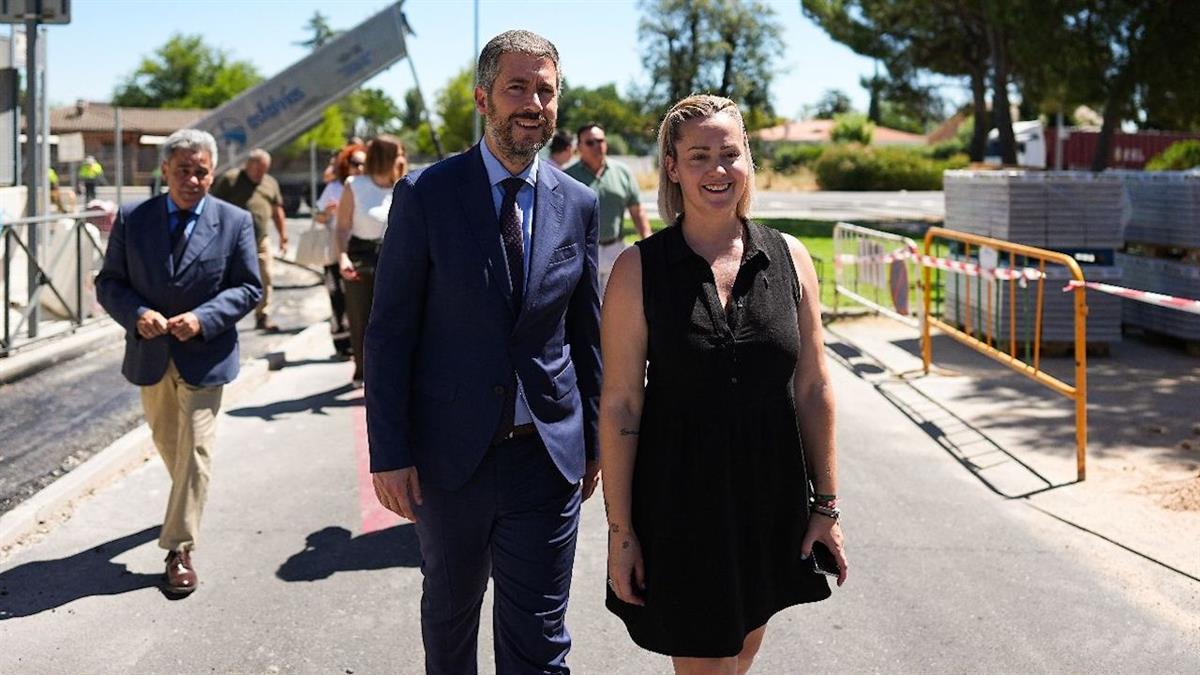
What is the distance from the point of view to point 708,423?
3053 mm

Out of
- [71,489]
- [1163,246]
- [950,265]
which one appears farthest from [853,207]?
[71,489]

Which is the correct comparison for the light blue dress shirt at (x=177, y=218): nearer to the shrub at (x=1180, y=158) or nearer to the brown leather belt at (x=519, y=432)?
the brown leather belt at (x=519, y=432)

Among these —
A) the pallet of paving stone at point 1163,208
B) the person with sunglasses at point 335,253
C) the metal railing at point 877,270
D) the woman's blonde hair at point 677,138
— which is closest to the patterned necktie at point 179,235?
the woman's blonde hair at point 677,138

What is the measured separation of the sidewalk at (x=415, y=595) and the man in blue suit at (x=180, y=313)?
0.44 m

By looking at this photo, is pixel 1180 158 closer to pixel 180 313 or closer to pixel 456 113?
pixel 180 313

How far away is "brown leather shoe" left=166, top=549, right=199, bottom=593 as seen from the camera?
5.34m

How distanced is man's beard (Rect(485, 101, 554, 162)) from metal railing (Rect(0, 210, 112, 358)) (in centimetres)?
872

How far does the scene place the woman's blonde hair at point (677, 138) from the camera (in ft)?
10.4

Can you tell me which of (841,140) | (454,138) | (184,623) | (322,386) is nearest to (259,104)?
(322,386)

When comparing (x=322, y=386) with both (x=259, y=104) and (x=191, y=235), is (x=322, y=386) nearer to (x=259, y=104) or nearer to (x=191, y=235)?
(x=191, y=235)

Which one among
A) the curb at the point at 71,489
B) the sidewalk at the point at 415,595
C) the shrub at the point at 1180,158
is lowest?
the sidewalk at the point at 415,595

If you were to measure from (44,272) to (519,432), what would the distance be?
10145mm

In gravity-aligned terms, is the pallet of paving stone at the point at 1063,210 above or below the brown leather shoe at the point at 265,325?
above

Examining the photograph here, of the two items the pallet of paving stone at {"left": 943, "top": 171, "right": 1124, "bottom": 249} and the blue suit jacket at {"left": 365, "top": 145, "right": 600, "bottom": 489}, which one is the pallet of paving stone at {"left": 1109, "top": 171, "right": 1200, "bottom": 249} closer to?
the pallet of paving stone at {"left": 943, "top": 171, "right": 1124, "bottom": 249}
